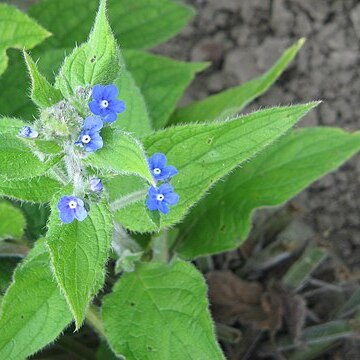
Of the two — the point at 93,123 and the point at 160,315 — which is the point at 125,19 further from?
the point at 93,123

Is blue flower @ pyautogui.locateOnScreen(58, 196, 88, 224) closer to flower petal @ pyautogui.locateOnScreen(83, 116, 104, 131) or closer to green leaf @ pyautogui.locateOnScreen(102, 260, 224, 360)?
flower petal @ pyautogui.locateOnScreen(83, 116, 104, 131)

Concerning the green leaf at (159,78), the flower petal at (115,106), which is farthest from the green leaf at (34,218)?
the flower petal at (115,106)

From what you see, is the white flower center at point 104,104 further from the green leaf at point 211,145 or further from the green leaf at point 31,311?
the green leaf at point 31,311

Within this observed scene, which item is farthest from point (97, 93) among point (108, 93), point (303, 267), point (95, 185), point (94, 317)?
point (303, 267)

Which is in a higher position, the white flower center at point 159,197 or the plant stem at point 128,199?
the white flower center at point 159,197

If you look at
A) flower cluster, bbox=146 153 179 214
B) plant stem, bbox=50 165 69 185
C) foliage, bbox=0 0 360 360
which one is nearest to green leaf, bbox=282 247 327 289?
foliage, bbox=0 0 360 360

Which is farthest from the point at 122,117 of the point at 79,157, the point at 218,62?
the point at 218,62
